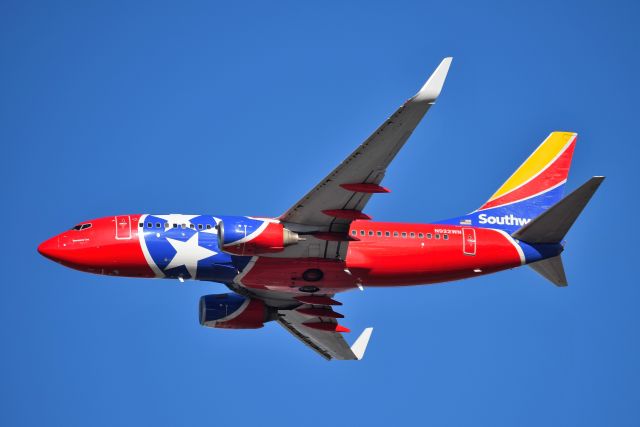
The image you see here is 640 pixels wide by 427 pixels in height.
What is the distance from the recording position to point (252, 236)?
5725cm

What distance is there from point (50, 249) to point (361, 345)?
22447 millimetres

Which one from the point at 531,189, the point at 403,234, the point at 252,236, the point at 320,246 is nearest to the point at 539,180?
the point at 531,189

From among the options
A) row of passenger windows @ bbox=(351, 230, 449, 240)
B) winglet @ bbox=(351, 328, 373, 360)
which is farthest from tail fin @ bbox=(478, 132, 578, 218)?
winglet @ bbox=(351, 328, 373, 360)

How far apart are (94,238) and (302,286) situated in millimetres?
12205

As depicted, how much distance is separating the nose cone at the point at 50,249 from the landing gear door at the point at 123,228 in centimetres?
356

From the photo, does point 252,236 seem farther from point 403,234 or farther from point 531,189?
point 531,189

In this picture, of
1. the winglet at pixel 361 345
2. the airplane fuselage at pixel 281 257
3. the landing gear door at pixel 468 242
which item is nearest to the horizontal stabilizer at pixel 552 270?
the airplane fuselage at pixel 281 257

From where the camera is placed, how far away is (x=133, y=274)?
6038 cm

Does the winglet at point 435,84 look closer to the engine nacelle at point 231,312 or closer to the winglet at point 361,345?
the engine nacelle at point 231,312

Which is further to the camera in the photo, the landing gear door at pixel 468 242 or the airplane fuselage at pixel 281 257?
the landing gear door at pixel 468 242

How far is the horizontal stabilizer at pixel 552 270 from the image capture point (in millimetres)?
62534

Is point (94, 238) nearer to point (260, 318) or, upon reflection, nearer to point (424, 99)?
point (260, 318)

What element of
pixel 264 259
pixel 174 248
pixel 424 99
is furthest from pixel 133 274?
pixel 424 99

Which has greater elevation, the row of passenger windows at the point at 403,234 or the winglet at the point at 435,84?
the winglet at the point at 435,84
